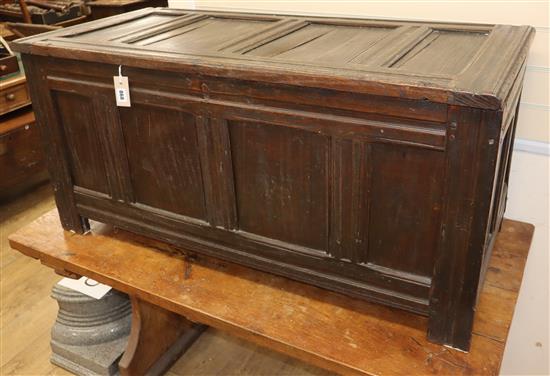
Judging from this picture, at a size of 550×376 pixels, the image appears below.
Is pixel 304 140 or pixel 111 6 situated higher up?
pixel 304 140

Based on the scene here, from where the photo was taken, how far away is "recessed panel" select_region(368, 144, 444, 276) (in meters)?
0.98

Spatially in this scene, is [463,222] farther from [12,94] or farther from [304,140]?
[12,94]

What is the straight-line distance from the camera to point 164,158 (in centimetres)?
128

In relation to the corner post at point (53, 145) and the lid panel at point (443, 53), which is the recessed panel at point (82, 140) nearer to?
the corner post at point (53, 145)

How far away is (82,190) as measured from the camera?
4.83 feet

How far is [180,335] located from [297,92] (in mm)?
1206

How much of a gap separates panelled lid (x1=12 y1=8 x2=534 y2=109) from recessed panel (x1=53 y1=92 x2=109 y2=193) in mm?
136

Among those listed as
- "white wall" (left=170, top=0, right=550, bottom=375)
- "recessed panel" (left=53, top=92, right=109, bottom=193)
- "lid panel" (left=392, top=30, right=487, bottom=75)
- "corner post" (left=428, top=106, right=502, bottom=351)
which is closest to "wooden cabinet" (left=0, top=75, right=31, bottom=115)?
"white wall" (left=170, top=0, right=550, bottom=375)

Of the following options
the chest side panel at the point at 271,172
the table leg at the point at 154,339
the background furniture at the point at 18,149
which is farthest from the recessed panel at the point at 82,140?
the background furniture at the point at 18,149

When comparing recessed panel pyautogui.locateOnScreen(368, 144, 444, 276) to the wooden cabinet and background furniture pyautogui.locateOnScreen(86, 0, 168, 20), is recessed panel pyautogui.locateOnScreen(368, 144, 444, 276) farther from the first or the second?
background furniture pyautogui.locateOnScreen(86, 0, 168, 20)

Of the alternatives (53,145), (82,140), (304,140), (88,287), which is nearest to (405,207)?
(304,140)

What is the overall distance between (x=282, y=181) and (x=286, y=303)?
298 millimetres

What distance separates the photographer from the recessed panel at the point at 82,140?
1337 millimetres

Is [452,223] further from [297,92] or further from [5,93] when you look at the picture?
[5,93]
